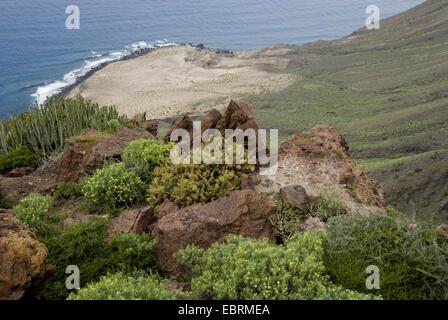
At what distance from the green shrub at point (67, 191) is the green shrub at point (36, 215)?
3.82 feet

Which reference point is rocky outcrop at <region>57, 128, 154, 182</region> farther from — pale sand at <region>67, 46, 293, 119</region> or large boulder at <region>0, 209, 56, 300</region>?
pale sand at <region>67, 46, 293, 119</region>

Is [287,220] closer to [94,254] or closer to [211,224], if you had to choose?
[211,224]

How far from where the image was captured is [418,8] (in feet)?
223

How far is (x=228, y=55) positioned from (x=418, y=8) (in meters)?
34.5

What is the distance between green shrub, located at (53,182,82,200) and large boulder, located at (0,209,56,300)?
3796mm

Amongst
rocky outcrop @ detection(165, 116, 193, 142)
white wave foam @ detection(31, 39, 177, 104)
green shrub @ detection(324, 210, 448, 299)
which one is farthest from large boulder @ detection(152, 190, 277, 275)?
Result: white wave foam @ detection(31, 39, 177, 104)

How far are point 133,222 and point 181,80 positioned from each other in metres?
42.7

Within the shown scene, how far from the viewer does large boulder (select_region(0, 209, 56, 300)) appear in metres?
4.69

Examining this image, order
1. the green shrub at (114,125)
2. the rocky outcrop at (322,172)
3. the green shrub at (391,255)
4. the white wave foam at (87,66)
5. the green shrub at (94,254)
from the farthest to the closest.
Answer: the white wave foam at (87,66), the green shrub at (114,125), the rocky outcrop at (322,172), the green shrub at (94,254), the green shrub at (391,255)

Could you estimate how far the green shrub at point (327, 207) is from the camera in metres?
7.37

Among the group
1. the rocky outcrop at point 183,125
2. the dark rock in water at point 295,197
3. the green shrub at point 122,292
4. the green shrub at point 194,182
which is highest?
the rocky outcrop at point 183,125

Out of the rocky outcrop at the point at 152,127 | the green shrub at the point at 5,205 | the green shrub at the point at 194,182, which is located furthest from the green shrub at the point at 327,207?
the rocky outcrop at the point at 152,127

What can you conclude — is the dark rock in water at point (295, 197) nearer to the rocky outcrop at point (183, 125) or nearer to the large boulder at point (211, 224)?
the large boulder at point (211, 224)
